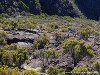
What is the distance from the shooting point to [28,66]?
150 metres

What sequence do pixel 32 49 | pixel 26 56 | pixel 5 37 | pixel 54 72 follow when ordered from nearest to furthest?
pixel 54 72
pixel 26 56
pixel 32 49
pixel 5 37

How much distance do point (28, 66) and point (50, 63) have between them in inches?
441

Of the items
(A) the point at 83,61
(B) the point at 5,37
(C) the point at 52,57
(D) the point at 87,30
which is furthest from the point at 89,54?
(B) the point at 5,37

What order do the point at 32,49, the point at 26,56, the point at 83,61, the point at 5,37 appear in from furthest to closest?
the point at 5,37 < the point at 32,49 < the point at 26,56 < the point at 83,61

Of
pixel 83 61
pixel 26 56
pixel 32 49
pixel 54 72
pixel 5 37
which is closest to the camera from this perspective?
pixel 54 72

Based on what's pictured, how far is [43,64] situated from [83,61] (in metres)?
19.9

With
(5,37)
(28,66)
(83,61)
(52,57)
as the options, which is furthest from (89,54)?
(5,37)

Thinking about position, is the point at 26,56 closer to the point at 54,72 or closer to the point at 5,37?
the point at 54,72

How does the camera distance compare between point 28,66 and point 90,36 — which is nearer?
point 28,66

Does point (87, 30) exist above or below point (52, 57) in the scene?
above

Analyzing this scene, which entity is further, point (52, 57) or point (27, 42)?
point (27, 42)

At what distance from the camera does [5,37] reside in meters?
190

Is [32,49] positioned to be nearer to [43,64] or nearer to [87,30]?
[43,64]

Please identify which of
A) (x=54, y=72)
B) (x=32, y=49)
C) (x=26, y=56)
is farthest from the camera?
(x=32, y=49)
